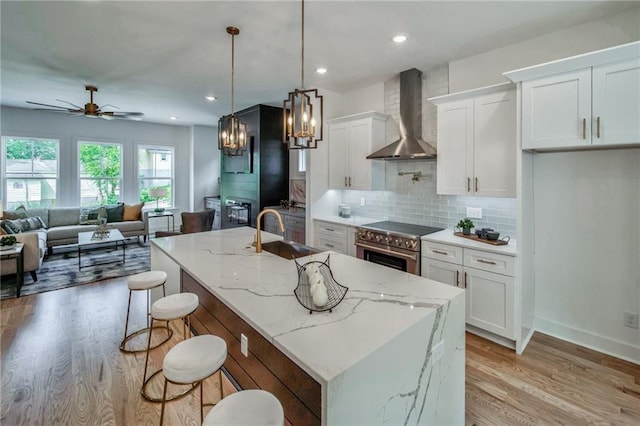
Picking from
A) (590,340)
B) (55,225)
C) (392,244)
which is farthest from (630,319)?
(55,225)

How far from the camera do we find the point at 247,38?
9.86ft

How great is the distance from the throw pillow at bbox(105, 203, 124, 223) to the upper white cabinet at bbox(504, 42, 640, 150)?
7.47 m

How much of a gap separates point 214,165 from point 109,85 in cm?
389

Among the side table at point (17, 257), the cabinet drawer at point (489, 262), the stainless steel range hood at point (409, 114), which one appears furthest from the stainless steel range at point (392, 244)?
the side table at point (17, 257)

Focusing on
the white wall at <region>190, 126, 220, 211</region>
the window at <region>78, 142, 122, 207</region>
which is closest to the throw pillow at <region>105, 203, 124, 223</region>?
the window at <region>78, 142, 122, 207</region>

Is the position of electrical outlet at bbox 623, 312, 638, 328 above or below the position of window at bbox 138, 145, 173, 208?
below

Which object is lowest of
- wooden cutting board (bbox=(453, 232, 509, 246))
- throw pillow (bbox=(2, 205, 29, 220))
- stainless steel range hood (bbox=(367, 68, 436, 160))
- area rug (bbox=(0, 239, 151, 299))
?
area rug (bbox=(0, 239, 151, 299))

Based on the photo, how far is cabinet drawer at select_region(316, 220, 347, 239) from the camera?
4.04 m

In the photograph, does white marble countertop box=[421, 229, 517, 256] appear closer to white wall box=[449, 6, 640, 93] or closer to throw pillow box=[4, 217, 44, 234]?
white wall box=[449, 6, 640, 93]

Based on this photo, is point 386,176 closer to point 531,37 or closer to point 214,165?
point 531,37

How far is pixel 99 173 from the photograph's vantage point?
7.09 meters

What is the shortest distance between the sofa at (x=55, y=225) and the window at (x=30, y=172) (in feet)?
1.83

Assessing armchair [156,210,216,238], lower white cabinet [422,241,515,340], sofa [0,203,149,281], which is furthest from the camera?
armchair [156,210,216,238]

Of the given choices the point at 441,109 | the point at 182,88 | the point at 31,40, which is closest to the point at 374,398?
the point at 441,109
